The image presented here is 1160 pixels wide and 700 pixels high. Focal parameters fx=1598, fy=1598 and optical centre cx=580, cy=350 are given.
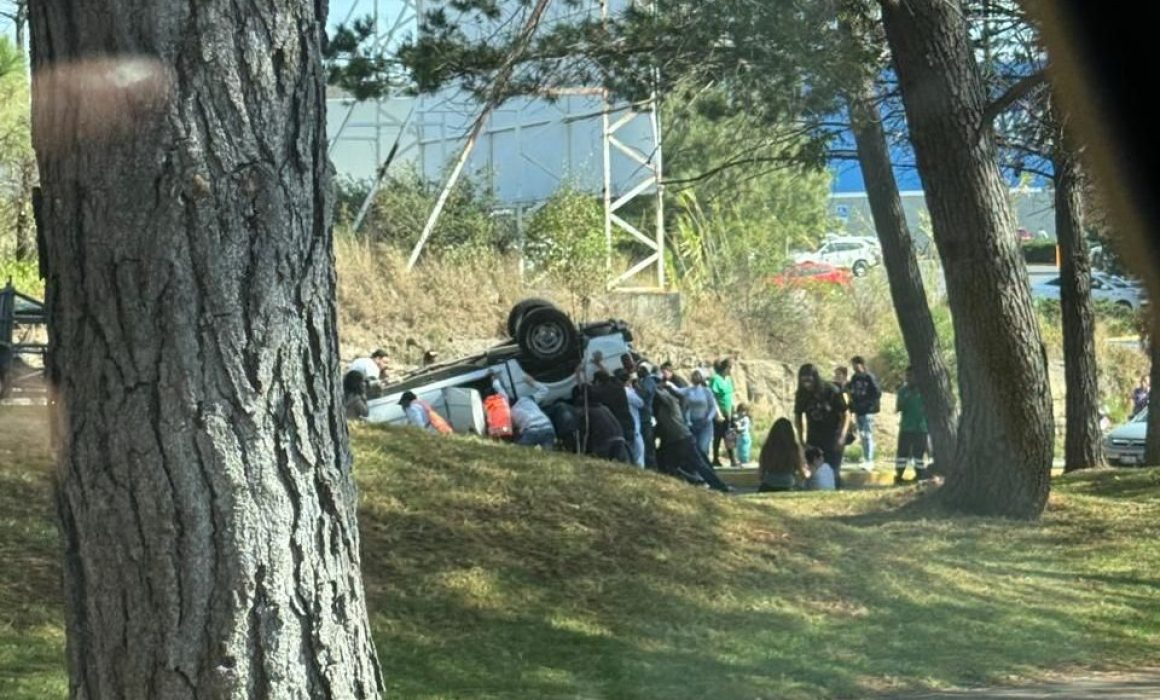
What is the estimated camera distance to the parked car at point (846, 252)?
47.3 m

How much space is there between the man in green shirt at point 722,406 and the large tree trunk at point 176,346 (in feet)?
71.0

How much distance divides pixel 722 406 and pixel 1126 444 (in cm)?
631

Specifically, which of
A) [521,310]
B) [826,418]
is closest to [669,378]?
[521,310]

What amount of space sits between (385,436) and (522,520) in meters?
2.06

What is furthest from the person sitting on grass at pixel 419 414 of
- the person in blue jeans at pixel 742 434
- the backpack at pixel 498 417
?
the person in blue jeans at pixel 742 434

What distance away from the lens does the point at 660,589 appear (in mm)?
9594

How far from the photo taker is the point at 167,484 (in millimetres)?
3572

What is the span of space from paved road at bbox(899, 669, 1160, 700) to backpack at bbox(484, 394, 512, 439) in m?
9.19

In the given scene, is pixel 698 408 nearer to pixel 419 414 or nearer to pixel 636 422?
pixel 636 422

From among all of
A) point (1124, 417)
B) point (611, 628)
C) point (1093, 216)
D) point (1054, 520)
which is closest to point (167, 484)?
point (611, 628)

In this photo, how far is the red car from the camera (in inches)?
1479

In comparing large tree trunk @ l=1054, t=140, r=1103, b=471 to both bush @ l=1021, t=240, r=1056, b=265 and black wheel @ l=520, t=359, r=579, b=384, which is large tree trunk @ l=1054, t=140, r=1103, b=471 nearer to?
black wheel @ l=520, t=359, r=579, b=384

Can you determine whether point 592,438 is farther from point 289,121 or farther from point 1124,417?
point 1124,417

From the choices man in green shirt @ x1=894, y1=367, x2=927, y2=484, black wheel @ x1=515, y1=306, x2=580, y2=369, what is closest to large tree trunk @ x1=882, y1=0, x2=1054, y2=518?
black wheel @ x1=515, y1=306, x2=580, y2=369
